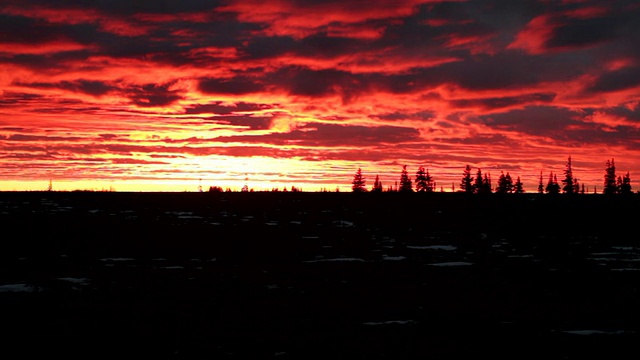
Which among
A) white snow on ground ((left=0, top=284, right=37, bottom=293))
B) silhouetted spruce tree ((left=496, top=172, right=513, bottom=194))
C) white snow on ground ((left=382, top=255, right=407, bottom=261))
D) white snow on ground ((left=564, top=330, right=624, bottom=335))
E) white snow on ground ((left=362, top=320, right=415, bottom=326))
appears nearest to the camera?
white snow on ground ((left=564, top=330, right=624, bottom=335))

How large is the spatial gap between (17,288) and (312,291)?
351 inches

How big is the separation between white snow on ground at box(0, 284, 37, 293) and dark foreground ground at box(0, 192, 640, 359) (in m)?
0.06

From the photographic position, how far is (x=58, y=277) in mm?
21875

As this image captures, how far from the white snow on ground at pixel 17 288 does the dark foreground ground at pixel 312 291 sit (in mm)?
62

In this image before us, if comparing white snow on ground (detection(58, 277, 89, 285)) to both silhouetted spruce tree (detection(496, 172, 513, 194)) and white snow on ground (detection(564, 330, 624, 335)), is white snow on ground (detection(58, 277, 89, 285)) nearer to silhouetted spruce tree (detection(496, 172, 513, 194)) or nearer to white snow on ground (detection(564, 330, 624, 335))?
white snow on ground (detection(564, 330, 624, 335))

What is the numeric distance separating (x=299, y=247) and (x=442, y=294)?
1387 centimetres

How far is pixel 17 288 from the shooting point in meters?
19.4

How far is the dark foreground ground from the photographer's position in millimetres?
13062

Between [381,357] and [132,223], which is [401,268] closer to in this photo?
[381,357]

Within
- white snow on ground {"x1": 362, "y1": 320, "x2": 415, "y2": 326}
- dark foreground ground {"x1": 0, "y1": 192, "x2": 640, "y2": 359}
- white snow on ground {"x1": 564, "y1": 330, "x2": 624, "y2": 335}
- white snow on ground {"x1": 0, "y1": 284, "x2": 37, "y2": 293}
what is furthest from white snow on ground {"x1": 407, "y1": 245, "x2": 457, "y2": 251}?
white snow on ground {"x1": 0, "y1": 284, "x2": 37, "y2": 293}

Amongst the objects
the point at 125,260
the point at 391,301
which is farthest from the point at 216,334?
the point at 125,260

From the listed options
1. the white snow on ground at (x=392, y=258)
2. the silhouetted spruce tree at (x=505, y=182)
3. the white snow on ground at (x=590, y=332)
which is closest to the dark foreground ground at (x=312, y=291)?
the white snow on ground at (x=590, y=332)

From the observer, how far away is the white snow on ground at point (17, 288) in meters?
19.0

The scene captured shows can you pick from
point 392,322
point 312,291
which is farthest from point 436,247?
point 392,322
